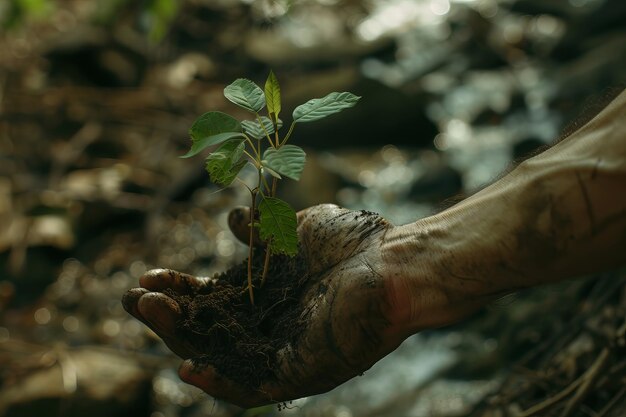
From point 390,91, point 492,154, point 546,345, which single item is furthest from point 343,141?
point 546,345

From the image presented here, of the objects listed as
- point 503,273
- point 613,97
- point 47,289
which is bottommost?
point 47,289

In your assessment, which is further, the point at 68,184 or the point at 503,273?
the point at 68,184

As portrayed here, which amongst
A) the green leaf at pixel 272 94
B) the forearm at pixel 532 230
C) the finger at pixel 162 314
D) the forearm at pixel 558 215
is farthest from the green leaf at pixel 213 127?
the forearm at pixel 558 215

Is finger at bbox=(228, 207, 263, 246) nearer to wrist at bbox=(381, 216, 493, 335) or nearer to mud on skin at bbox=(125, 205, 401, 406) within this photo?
mud on skin at bbox=(125, 205, 401, 406)

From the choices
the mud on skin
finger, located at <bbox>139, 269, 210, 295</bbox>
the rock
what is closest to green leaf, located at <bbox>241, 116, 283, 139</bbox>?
the mud on skin

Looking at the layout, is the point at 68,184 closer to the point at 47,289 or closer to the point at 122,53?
the point at 47,289

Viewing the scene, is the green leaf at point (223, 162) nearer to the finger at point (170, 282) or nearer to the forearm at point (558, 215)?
the finger at point (170, 282)

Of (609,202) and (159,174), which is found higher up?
(609,202)
